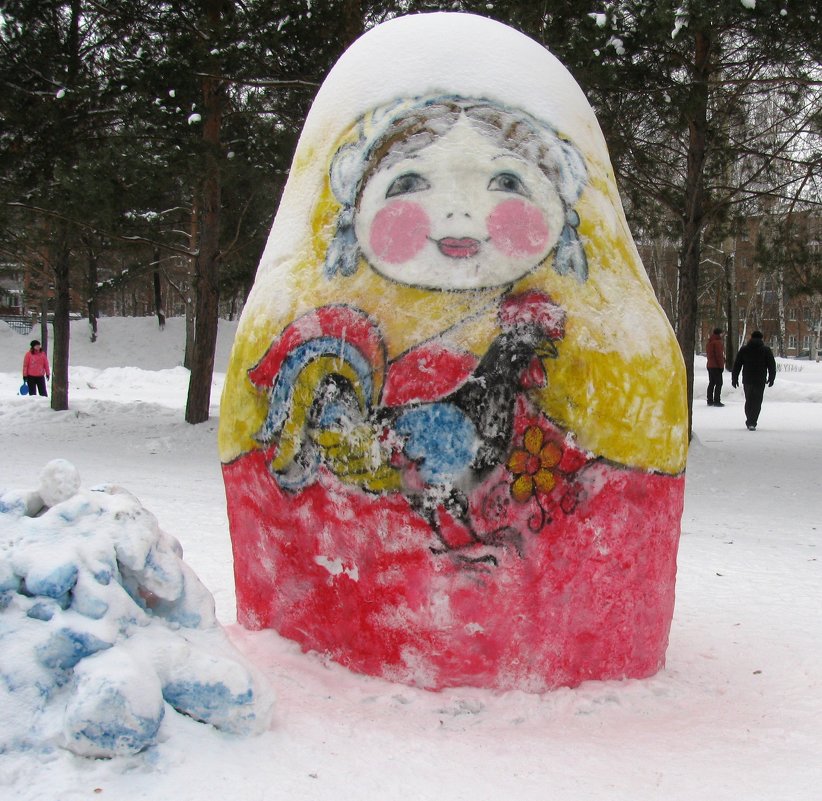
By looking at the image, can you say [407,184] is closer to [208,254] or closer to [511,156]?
[511,156]

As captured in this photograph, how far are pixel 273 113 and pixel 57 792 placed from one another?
34.0 feet

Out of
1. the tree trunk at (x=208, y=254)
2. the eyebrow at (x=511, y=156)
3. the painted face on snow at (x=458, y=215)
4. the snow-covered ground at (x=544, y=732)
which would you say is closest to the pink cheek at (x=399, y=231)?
the painted face on snow at (x=458, y=215)

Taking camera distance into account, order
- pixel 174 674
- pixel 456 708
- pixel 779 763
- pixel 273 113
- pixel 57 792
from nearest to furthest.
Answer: pixel 57 792 < pixel 174 674 < pixel 779 763 < pixel 456 708 < pixel 273 113

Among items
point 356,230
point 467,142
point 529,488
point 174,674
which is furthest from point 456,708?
point 467,142

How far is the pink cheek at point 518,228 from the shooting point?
339 centimetres

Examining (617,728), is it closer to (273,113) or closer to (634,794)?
(634,794)

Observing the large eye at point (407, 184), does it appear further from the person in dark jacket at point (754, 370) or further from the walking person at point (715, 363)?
the walking person at point (715, 363)

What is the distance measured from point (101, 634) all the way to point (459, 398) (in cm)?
144

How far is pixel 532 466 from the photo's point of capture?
10.6 ft

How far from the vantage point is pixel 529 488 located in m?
3.23

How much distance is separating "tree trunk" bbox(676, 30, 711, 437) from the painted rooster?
6936mm

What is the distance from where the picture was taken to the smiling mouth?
338 centimetres

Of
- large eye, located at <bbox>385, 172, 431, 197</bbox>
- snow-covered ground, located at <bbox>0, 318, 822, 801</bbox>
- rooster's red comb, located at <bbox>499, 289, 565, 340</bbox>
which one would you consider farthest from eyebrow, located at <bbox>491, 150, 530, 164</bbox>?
snow-covered ground, located at <bbox>0, 318, 822, 801</bbox>

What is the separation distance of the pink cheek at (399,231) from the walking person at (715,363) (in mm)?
15094
